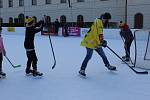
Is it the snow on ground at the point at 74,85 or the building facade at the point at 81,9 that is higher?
the building facade at the point at 81,9

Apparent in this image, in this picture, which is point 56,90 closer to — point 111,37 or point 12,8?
point 111,37

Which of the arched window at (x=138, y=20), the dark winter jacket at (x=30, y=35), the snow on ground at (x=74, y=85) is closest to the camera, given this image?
the snow on ground at (x=74, y=85)

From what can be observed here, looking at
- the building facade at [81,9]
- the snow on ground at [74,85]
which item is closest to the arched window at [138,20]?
the building facade at [81,9]

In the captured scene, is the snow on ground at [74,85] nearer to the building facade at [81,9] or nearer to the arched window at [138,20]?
the arched window at [138,20]

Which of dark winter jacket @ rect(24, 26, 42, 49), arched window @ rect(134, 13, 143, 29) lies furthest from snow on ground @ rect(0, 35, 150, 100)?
arched window @ rect(134, 13, 143, 29)

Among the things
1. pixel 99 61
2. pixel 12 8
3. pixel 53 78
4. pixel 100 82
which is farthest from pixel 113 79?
pixel 12 8

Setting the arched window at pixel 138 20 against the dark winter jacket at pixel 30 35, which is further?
the arched window at pixel 138 20

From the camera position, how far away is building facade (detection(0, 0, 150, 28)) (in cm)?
3253

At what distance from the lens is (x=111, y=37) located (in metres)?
24.3

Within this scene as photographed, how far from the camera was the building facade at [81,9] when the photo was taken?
107 ft

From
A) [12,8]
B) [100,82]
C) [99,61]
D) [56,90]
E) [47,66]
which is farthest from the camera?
[12,8]

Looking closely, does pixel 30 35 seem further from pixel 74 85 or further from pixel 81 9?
pixel 81 9

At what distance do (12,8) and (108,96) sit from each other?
4072cm

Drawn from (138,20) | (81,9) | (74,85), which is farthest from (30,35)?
(81,9)
